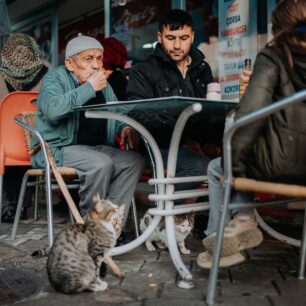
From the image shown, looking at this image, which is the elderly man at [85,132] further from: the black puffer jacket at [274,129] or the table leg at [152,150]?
the black puffer jacket at [274,129]

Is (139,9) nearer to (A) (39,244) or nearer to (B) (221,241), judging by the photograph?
(A) (39,244)

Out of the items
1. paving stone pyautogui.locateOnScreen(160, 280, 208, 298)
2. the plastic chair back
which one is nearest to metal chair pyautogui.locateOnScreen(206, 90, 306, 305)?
paving stone pyautogui.locateOnScreen(160, 280, 208, 298)

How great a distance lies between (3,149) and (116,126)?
2.93ft

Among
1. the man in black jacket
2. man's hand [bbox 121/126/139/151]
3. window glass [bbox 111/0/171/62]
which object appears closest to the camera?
the man in black jacket

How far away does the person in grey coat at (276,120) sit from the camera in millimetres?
2375

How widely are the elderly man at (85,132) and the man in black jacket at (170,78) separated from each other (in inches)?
9.6

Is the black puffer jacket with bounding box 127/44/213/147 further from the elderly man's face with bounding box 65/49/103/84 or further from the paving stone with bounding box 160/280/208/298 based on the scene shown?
the paving stone with bounding box 160/280/208/298

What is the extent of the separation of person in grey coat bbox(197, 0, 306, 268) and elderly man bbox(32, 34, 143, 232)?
120 cm

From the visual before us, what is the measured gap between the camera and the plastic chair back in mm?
4137

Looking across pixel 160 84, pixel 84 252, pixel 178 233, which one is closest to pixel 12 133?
pixel 160 84

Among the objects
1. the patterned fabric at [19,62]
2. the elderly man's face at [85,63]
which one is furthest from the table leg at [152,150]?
the patterned fabric at [19,62]

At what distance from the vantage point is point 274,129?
240cm

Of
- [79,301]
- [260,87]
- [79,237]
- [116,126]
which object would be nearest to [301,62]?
[260,87]

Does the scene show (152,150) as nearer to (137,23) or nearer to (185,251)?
(185,251)
